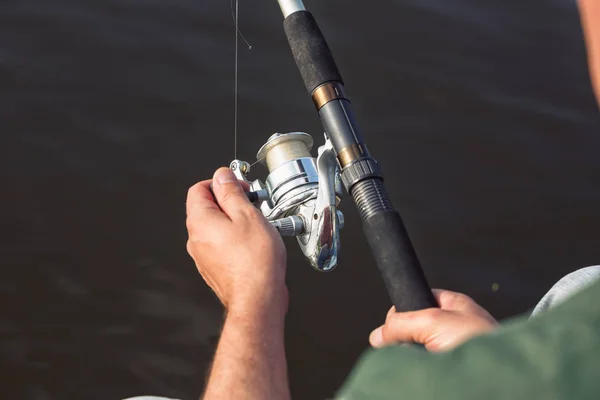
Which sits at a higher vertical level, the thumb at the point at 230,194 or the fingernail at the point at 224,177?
the fingernail at the point at 224,177

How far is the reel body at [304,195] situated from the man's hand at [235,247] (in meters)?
0.08

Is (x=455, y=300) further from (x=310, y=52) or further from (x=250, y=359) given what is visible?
(x=310, y=52)

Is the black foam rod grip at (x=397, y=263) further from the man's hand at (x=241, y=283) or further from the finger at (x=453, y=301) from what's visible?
the man's hand at (x=241, y=283)

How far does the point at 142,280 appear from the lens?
10.1ft

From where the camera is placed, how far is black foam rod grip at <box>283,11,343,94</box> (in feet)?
5.64

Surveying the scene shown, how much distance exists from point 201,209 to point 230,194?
8 cm

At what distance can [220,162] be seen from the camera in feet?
11.4

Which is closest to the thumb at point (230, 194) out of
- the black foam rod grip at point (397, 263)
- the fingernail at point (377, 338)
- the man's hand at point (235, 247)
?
the man's hand at point (235, 247)

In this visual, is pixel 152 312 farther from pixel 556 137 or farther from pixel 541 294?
pixel 556 137

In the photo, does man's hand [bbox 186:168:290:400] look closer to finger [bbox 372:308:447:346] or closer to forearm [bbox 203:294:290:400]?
forearm [bbox 203:294:290:400]

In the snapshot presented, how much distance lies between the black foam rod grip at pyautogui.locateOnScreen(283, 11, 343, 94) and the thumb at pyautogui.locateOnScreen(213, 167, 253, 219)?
285 millimetres

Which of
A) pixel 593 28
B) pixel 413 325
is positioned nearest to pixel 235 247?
pixel 413 325

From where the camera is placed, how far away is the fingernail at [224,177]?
1723 millimetres

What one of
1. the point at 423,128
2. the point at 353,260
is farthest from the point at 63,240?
the point at 423,128
